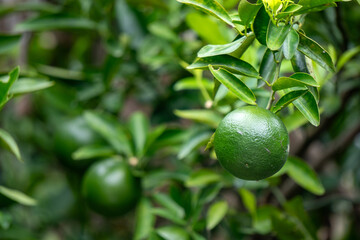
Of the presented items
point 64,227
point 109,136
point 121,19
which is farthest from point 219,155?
point 64,227

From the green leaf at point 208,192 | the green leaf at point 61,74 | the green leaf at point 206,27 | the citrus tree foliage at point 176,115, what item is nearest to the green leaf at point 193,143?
the citrus tree foliage at point 176,115

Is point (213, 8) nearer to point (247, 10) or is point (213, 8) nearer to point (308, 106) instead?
point (247, 10)

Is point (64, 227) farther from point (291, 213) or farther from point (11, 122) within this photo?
point (291, 213)

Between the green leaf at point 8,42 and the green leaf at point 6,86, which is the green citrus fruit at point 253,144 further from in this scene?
the green leaf at point 8,42

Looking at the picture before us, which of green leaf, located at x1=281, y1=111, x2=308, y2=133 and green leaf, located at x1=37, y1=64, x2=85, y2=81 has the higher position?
green leaf, located at x1=281, y1=111, x2=308, y2=133

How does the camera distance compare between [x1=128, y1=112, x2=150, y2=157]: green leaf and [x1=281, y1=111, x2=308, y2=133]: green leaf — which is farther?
[x1=128, y1=112, x2=150, y2=157]: green leaf

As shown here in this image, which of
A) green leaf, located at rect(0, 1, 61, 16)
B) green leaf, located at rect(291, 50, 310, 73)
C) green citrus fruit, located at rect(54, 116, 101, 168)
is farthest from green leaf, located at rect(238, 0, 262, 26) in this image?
green leaf, located at rect(0, 1, 61, 16)

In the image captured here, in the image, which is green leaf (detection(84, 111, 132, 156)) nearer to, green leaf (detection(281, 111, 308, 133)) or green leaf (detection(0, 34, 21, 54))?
green leaf (detection(0, 34, 21, 54))

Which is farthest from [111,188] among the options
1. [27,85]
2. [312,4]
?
[312,4]
